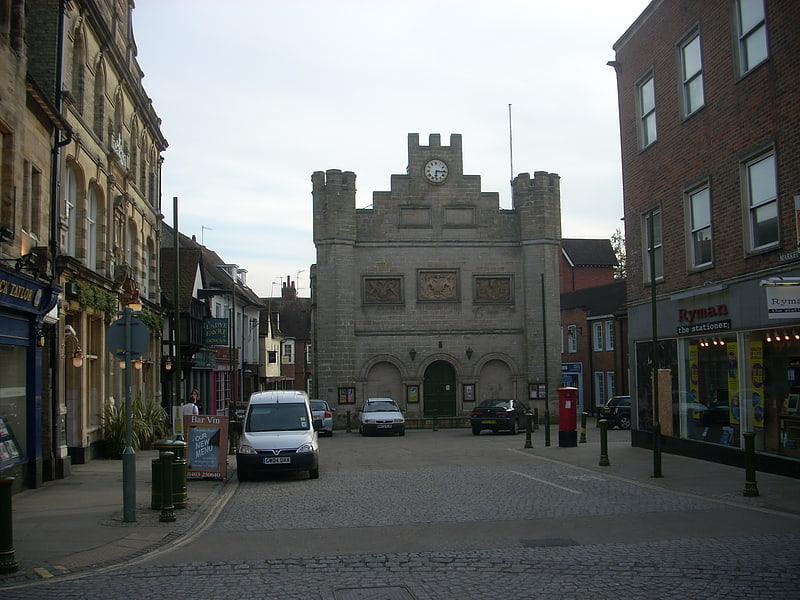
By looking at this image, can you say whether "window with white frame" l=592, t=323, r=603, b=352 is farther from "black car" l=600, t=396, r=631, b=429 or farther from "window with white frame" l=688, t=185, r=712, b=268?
"window with white frame" l=688, t=185, r=712, b=268

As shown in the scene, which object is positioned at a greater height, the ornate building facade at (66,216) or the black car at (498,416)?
the ornate building facade at (66,216)

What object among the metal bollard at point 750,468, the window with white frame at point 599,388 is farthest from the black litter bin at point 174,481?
the window with white frame at point 599,388

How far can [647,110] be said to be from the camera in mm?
21203

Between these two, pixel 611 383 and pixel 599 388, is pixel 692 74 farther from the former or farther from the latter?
pixel 599 388

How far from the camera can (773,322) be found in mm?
15312

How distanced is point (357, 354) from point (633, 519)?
30862mm

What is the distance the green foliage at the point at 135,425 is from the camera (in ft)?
70.6

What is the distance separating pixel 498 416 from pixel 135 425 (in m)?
15.2

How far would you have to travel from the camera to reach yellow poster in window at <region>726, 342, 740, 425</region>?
1688 cm

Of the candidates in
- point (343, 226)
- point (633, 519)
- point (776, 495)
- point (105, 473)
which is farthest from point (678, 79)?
point (343, 226)

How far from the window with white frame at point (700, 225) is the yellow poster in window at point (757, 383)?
8.32 ft

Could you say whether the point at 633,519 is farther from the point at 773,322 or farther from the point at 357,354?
the point at 357,354

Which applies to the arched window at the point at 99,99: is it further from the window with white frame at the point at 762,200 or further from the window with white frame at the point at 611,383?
the window with white frame at the point at 611,383

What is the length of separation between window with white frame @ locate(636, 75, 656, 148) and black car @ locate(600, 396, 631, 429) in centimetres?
1758
